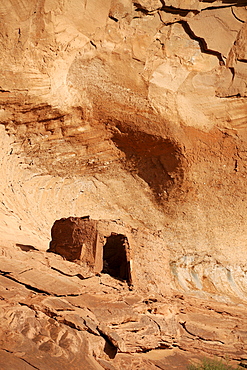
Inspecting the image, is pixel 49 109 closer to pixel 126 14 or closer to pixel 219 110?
pixel 126 14

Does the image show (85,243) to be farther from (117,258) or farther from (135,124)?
(135,124)

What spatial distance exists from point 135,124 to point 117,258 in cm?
472

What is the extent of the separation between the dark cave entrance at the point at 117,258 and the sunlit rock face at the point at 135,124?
2.15 m

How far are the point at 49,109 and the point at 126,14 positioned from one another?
285cm

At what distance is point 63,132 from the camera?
Result: 12047 millimetres

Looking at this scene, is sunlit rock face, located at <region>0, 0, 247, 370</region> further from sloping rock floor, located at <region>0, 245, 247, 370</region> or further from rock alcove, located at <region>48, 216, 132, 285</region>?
sloping rock floor, located at <region>0, 245, 247, 370</region>

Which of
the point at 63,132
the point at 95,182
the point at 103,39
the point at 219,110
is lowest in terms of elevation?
the point at 95,182

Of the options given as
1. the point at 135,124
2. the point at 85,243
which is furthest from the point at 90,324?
the point at 135,124

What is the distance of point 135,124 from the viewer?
12484 millimetres

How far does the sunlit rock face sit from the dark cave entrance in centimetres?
215

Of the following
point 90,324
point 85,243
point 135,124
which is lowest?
point 90,324

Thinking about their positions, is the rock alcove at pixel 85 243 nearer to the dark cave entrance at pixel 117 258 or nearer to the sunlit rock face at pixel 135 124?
the dark cave entrance at pixel 117 258

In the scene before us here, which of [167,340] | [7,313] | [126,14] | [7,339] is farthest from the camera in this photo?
[126,14]

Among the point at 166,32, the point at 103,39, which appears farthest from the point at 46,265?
the point at 166,32
